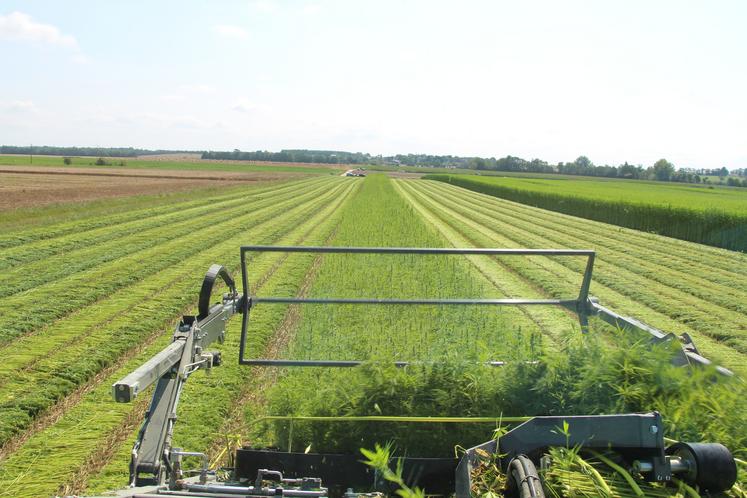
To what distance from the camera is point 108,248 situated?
50.1ft

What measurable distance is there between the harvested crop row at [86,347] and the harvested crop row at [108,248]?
204cm

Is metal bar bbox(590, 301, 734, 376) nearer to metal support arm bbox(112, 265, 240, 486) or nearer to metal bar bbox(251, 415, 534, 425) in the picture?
metal bar bbox(251, 415, 534, 425)

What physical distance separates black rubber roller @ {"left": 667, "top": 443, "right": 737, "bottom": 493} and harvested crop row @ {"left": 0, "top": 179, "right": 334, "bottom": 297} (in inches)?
425

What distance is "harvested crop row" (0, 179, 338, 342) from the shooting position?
8.35m

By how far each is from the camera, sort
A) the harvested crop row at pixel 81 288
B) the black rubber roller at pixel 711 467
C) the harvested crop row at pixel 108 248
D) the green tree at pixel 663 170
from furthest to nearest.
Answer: the green tree at pixel 663 170 → the harvested crop row at pixel 108 248 → the harvested crop row at pixel 81 288 → the black rubber roller at pixel 711 467

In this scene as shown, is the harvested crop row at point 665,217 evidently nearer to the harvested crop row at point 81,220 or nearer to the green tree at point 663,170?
the harvested crop row at point 81,220

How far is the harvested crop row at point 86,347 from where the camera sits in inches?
218

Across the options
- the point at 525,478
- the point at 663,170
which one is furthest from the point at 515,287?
the point at 663,170

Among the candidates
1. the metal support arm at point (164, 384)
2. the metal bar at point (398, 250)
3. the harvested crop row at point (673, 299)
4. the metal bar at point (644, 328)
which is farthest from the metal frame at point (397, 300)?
the harvested crop row at point (673, 299)

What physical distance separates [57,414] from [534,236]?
56.6 feet

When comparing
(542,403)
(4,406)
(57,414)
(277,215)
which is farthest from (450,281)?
(277,215)

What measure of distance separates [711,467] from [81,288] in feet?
34.9

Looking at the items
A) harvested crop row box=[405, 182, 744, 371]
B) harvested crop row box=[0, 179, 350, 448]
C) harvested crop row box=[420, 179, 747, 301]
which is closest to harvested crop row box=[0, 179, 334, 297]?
harvested crop row box=[0, 179, 350, 448]

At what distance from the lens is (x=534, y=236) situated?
66.6 feet
